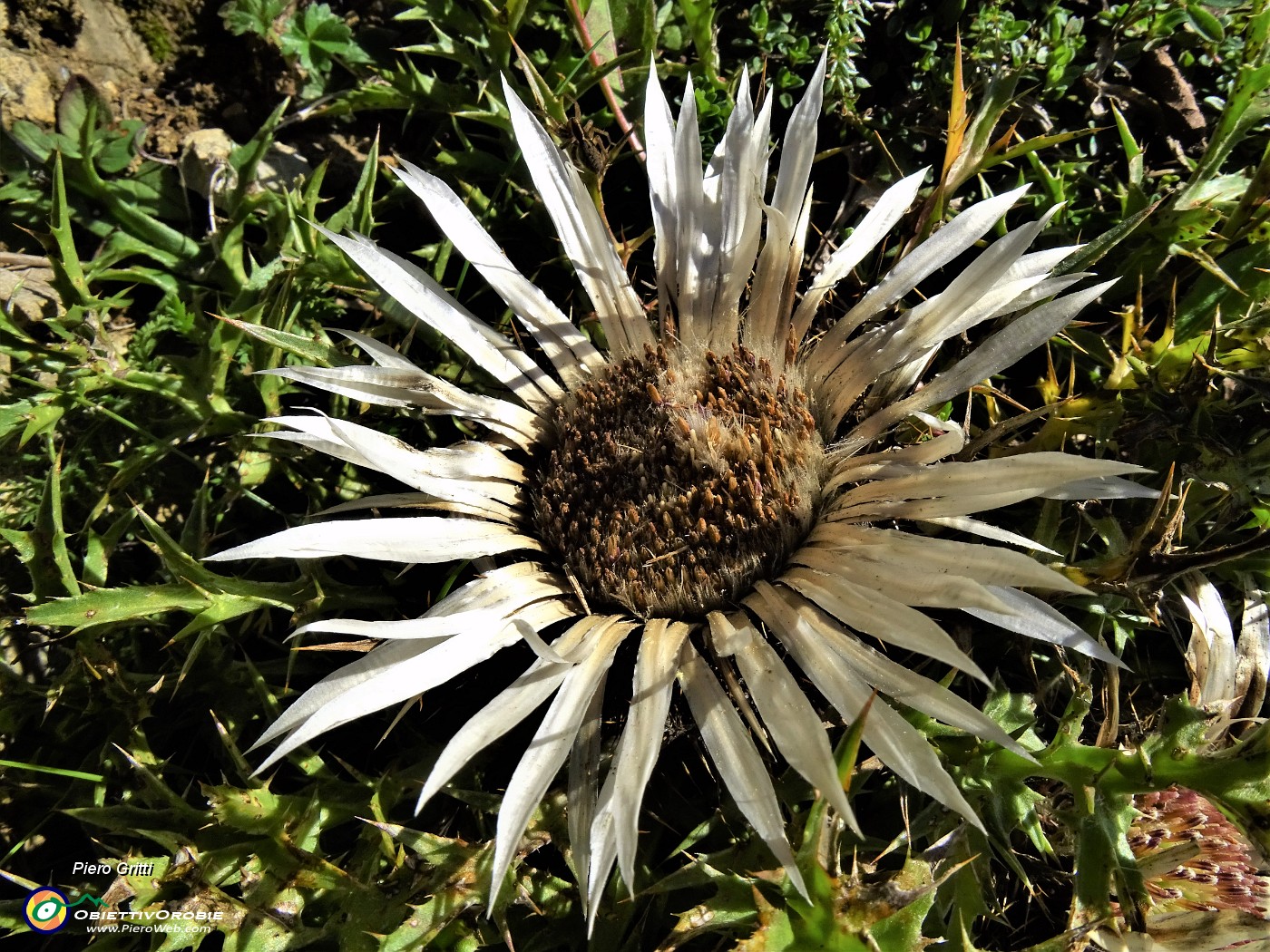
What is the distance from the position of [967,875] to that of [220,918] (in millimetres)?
1136

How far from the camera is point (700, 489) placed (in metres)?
1.57

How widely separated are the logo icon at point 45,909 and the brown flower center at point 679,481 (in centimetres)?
105

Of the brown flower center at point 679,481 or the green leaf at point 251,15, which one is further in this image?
the green leaf at point 251,15

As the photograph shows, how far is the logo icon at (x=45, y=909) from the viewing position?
1478mm

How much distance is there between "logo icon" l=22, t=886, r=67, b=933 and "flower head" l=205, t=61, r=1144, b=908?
0.55 m

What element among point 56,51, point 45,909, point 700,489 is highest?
point 56,51

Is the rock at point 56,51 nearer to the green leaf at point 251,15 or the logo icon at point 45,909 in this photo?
the green leaf at point 251,15

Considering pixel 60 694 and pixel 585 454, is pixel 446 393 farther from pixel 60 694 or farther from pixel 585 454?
pixel 60 694

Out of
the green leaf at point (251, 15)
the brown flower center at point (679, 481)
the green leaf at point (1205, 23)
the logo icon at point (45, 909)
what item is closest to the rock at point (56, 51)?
the green leaf at point (251, 15)

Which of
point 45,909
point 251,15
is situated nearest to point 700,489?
point 45,909

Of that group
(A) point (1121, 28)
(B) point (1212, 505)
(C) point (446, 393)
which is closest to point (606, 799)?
(C) point (446, 393)

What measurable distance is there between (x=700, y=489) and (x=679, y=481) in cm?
5

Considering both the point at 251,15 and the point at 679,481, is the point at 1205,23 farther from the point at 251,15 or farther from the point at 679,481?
the point at 251,15

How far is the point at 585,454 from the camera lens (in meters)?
1.69
